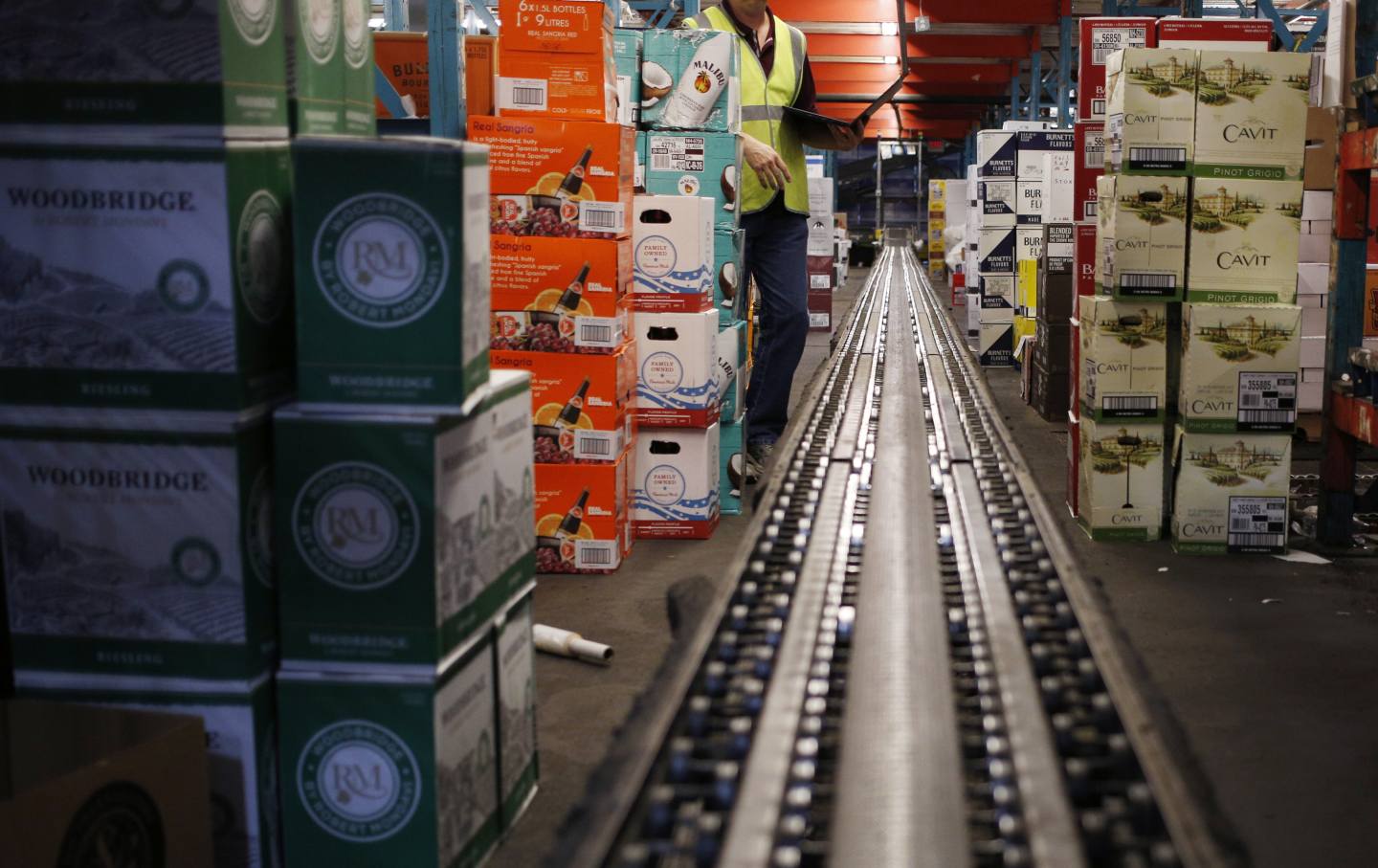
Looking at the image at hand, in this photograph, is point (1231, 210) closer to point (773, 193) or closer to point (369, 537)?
point (773, 193)

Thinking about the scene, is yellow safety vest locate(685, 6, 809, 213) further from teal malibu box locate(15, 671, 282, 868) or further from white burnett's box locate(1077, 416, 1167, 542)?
teal malibu box locate(15, 671, 282, 868)

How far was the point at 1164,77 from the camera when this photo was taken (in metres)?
4.88

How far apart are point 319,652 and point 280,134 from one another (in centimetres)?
89

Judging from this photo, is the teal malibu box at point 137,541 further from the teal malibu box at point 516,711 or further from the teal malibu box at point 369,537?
the teal malibu box at point 516,711

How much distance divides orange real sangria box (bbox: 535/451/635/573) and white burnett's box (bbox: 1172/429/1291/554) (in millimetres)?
2023

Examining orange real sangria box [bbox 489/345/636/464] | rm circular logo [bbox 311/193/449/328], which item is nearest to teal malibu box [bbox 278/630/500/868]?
rm circular logo [bbox 311/193/449/328]

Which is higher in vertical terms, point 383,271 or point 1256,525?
point 383,271

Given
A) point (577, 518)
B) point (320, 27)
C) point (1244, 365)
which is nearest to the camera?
point (320, 27)

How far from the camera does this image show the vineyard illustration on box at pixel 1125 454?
5082 millimetres

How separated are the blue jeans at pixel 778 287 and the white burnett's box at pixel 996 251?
5.10m

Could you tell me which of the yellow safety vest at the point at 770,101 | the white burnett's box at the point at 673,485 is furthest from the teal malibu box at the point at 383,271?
the yellow safety vest at the point at 770,101

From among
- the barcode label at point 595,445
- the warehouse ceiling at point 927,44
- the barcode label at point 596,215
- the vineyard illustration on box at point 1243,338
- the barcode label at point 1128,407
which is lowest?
the barcode label at point 595,445

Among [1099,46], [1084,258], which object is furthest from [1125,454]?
[1099,46]

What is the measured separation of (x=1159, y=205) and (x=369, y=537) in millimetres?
3599
